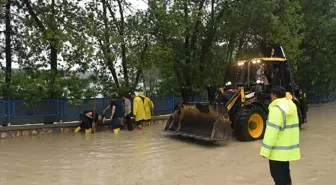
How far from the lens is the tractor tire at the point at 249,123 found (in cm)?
1111

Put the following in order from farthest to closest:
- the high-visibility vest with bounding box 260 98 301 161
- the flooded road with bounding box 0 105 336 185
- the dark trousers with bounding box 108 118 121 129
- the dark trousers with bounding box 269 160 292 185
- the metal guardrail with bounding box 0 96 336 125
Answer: the dark trousers with bounding box 108 118 121 129
the metal guardrail with bounding box 0 96 336 125
the flooded road with bounding box 0 105 336 185
the dark trousers with bounding box 269 160 292 185
the high-visibility vest with bounding box 260 98 301 161

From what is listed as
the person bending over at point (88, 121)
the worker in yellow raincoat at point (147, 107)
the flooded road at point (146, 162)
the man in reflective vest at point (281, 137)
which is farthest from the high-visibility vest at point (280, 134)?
the worker in yellow raincoat at point (147, 107)

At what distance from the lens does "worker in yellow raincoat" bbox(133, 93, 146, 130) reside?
14.6 meters

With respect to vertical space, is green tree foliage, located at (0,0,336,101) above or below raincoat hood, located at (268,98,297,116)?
above

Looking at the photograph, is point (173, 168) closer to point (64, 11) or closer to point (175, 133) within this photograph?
point (175, 133)

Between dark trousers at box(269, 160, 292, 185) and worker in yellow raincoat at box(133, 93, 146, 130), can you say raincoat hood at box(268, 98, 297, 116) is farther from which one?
worker in yellow raincoat at box(133, 93, 146, 130)

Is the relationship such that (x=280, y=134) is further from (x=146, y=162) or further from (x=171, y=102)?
(x=171, y=102)

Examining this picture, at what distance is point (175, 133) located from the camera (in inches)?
468

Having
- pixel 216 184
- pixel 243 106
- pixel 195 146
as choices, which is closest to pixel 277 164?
pixel 216 184

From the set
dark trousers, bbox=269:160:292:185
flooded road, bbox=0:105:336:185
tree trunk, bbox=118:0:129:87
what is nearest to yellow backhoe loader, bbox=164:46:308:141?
flooded road, bbox=0:105:336:185

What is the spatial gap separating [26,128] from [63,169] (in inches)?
213

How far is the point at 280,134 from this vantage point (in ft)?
16.6

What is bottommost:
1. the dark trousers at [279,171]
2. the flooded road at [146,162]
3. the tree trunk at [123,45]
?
the flooded road at [146,162]

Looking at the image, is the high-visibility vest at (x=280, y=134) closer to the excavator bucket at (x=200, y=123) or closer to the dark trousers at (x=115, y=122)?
the excavator bucket at (x=200, y=123)
